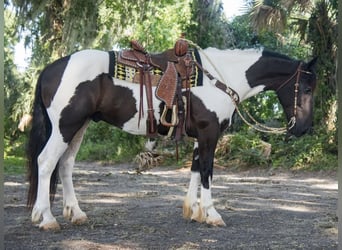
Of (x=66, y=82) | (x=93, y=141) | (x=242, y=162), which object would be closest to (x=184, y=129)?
(x=66, y=82)

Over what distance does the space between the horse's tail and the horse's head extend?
250 centimetres

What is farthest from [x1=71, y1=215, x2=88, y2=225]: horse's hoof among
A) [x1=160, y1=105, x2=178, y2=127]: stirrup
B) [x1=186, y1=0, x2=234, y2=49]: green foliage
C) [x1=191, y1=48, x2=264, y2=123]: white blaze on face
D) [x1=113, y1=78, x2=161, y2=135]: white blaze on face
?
[x1=186, y1=0, x2=234, y2=49]: green foliage

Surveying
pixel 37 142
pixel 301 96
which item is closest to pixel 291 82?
pixel 301 96

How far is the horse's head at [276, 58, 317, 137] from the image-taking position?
476 cm

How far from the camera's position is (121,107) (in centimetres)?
436

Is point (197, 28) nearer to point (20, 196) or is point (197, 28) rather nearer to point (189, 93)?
point (20, 196)

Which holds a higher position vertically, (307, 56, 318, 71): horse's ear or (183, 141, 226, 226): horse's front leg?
(307, 56, 318, 71): horse's ear

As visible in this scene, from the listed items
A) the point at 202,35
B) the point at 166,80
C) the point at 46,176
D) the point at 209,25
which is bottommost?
the point at 46,176

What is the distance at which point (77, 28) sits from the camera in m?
10.6

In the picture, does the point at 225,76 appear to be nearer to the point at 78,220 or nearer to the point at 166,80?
the point at 166,80

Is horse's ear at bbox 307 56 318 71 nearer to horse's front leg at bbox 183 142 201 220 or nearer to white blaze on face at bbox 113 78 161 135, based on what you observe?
horse's front leg at bbox 183 142 201 220

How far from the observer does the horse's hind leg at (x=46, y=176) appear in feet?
13.4

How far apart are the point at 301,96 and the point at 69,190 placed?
258 cm

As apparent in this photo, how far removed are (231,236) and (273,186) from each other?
16.1ft
